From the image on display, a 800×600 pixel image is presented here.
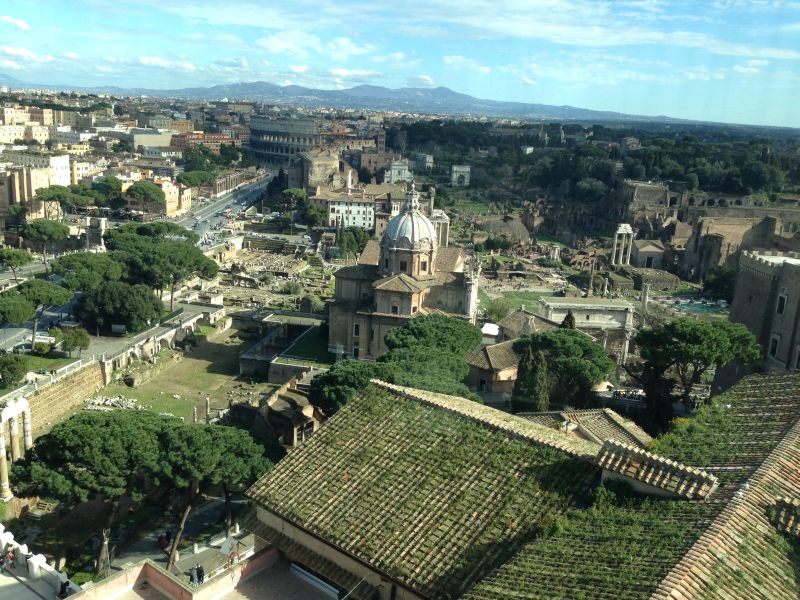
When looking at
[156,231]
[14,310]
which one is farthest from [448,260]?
[156,231]

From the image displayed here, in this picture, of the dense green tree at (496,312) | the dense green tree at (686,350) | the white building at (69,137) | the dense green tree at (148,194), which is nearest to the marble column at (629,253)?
the dense green tree at (496,312)

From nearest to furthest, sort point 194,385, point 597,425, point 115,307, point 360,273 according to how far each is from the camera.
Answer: point 597,425 → point 194,385 → point 115,307 → point 360,273

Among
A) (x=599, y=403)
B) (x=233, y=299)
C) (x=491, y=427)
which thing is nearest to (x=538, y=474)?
(x=491, y=427)

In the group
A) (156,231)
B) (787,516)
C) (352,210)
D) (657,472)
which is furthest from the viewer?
(352,210)

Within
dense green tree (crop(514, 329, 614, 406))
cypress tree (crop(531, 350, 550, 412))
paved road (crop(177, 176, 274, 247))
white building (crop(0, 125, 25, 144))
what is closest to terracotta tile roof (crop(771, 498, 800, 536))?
cypress tree (crop(531, 350, 550, 412))

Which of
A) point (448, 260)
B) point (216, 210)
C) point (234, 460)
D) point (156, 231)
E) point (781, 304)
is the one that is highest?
point (781, 304)

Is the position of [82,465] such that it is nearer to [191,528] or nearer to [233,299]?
[191,528]

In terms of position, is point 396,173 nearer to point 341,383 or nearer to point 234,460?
point 341,383
